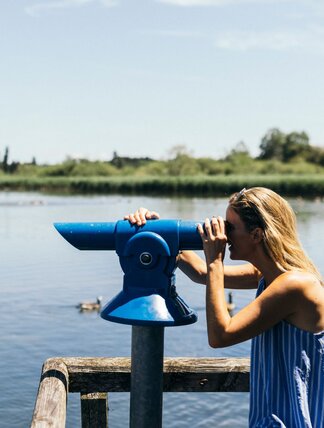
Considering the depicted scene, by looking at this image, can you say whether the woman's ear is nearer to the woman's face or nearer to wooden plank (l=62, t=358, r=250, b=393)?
the woman's face

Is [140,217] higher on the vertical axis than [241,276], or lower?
higher

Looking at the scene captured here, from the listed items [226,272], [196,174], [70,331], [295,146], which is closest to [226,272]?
[226,272]

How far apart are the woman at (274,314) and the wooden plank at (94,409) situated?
79 centimetres

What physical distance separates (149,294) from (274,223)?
40 centimetres

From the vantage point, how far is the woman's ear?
2.26 metres

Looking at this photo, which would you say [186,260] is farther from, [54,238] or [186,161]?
[186,161]

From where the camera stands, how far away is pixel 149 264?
7.35ft

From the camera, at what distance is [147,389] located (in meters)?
2.26

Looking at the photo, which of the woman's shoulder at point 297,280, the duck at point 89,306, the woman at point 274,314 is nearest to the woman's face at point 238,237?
the woman at point 274,314

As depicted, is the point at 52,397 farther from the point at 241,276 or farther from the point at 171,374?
the point at 241,276

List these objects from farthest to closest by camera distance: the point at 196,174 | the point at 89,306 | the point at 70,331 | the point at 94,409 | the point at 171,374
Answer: the point at 196,174 → the point at 89,306 → the point at 70,331 → the point at 94,409 → the point at 171,374

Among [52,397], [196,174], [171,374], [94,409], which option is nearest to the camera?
[52,397]

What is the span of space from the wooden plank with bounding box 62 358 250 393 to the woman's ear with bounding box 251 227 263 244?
66cm

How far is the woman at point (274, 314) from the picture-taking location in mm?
2191
